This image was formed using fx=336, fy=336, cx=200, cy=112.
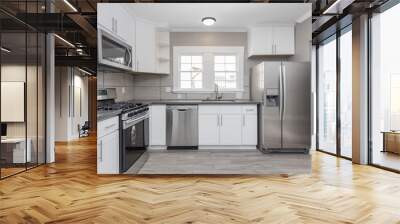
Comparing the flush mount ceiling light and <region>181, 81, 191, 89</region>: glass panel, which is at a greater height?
the flush mount ceiling light

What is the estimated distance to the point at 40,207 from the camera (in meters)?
2.76

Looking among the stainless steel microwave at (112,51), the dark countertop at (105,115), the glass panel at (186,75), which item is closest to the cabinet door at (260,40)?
the glass panel at (186,75)

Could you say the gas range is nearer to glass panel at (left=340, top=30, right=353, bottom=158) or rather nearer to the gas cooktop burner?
the gas cooktop burner

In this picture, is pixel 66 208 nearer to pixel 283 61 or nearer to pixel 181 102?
pixel 181 102

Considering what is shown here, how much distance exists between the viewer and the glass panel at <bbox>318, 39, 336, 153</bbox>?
5543mm

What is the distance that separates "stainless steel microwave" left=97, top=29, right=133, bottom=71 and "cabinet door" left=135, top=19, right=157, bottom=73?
10 cm

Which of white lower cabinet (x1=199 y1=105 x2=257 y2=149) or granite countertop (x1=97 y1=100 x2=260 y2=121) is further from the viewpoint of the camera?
white lower cabinet (x1=199 y1=105 x2=257 y2=149)

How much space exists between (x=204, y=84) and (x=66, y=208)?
182 cm

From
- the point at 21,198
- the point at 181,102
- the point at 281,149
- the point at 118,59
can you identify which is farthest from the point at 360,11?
the point at 21,198

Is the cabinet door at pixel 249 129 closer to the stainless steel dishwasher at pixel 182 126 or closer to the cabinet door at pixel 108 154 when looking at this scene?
the stainless steel dishwasher at pixel 182 126

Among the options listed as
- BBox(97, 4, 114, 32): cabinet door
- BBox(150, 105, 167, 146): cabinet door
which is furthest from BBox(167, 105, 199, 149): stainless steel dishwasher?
BBox(97, 4, 114, 32): cabinet door

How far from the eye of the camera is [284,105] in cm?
379

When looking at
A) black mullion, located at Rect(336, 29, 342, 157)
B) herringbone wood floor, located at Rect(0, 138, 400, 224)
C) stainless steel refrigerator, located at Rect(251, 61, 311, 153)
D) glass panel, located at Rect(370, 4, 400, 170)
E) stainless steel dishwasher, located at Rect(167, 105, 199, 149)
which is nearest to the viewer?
herringbone wood floor, located at Rect(0, 138, 400, 224)

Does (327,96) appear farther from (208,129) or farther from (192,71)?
(192,71)
